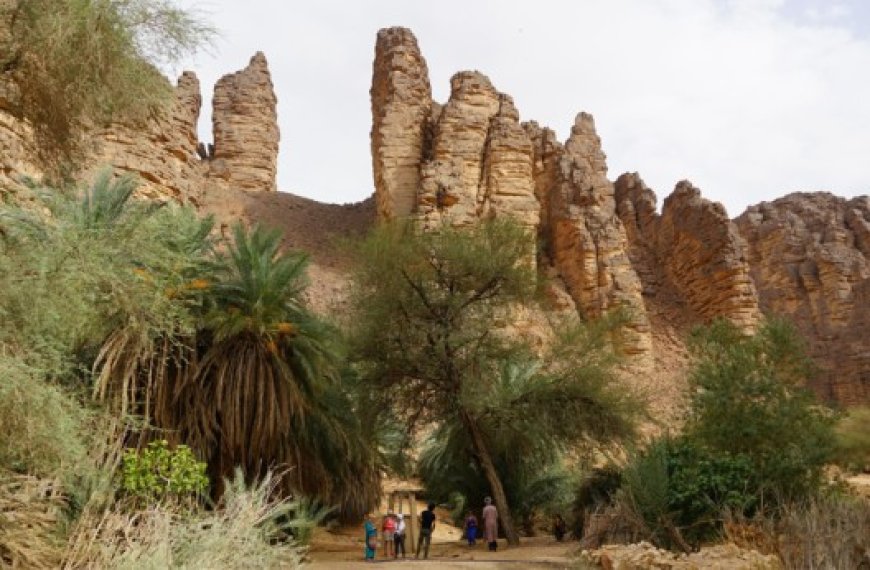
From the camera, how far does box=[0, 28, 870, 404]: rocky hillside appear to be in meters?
35.0

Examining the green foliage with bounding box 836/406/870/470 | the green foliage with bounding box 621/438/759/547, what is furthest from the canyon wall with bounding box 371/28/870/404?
the green foliage with bounding box 621/438/759/547

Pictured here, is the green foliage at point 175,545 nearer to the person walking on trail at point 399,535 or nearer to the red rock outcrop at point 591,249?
the person walking on trail at point 399,535

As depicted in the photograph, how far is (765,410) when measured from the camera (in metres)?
14.2

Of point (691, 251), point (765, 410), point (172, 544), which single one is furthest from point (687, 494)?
point (691, 251)

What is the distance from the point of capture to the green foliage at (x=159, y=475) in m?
10.1

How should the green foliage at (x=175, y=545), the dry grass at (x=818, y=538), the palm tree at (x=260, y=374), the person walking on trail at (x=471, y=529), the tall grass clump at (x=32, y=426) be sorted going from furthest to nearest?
the person walking on trail at (x=471, y=529) → the palm tree at (x=260, y=374) → the dry grass at (x=818, y=538) → the tall grass clump at (x=32, y=426) → the green foliage at (x=175, y=545)

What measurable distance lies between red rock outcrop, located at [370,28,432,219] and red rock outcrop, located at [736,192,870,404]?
25286mm

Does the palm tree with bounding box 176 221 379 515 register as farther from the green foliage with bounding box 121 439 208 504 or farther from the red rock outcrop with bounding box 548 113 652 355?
the red rock outcrop with bounding box 548 113 652 355

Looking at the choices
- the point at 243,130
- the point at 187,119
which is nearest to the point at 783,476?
the point at 187,119

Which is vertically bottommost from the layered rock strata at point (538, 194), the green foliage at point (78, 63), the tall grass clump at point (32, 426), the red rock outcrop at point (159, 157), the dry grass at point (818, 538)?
the dry grass at point (818, 538)

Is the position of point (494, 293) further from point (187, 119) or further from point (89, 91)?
point (187, 119)

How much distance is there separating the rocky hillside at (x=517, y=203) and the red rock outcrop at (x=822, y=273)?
21cm

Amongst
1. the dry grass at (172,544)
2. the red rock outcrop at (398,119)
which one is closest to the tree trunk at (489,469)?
the dry grass at (172,544)

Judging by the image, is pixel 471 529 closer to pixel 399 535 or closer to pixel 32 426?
pixel 399 535
